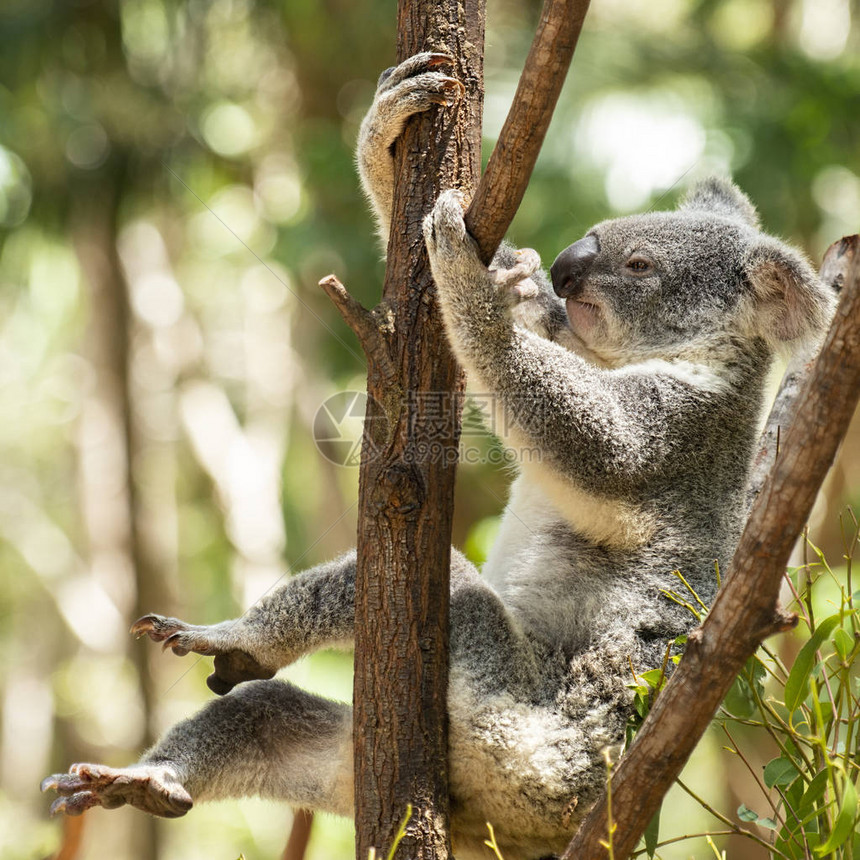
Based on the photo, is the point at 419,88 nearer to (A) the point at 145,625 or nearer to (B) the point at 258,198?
(A) the point at 145,625

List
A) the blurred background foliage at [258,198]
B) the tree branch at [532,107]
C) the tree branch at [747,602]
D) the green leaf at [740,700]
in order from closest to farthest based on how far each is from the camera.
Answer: the tree branch at [747,602]
the tree branch at [532,107]
the green leaf at [740,700]
the blurred background foliage at [258,198]

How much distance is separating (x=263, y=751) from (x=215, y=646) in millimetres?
328

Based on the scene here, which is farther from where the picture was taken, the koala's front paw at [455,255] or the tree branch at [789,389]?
the tree branch at [789,389]

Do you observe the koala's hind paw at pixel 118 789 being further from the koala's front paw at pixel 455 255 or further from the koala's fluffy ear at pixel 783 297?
the koala's fluffy ear at pixel 783 297

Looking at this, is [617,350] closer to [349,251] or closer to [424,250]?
[424,250]

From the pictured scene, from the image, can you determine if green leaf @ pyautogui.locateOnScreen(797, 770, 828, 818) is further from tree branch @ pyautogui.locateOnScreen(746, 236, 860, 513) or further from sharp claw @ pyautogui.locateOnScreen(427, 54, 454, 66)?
sharp claw @ pyautogui.locateOnScreen(427, 54, 454, 66)

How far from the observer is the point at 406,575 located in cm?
218

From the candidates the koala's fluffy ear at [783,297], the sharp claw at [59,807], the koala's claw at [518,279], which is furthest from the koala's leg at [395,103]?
the sharp claw at [59,807]

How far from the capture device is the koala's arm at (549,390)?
7.40ft

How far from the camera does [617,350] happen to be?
9.57 feet

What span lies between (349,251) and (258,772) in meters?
3.94

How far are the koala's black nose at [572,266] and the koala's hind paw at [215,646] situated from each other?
4.51 feet

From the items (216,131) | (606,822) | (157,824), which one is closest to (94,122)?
(216,131)

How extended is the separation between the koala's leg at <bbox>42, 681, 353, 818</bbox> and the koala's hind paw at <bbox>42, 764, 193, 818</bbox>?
0.01 metres
